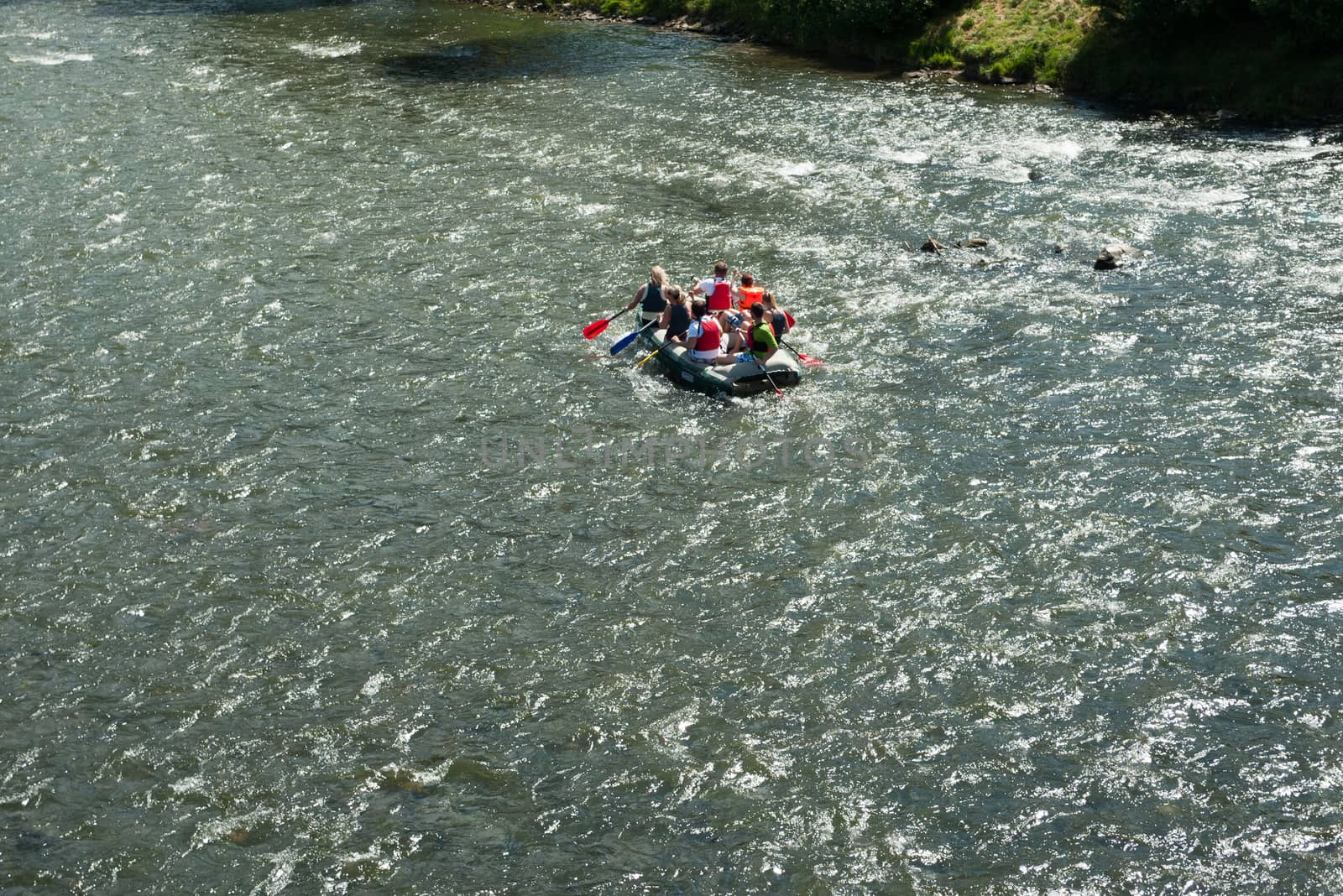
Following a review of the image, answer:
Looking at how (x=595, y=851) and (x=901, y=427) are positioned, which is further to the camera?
(x=901, y=427)

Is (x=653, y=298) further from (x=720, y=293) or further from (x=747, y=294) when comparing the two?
(x=747, y=294)

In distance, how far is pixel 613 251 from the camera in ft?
99.2

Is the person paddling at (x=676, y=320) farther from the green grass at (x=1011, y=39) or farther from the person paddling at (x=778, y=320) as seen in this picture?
the green grass at (x=1011, y=39)

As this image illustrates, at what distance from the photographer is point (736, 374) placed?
2359 centimetres

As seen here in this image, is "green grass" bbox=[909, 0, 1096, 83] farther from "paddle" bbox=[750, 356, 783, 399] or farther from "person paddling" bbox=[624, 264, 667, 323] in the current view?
"paddle" bbox=[750, 356, 783, 399]

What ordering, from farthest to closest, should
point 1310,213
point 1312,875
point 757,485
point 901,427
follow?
1. point 1310,213
2. point 901,427
3. point 757,485
4. point 1312,875

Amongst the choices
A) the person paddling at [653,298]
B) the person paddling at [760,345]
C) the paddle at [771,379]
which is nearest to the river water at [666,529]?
the paddle at [771,379]

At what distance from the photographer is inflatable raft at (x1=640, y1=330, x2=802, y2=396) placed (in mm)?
23562

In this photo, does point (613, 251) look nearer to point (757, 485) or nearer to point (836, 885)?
point (757, 485)

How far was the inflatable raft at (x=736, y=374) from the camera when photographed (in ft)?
77.3

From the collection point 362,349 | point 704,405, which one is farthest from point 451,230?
point 704,405

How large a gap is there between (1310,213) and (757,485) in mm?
17563

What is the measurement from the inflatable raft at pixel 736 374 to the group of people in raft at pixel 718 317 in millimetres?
139

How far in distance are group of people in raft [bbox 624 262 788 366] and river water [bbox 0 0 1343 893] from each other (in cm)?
108
